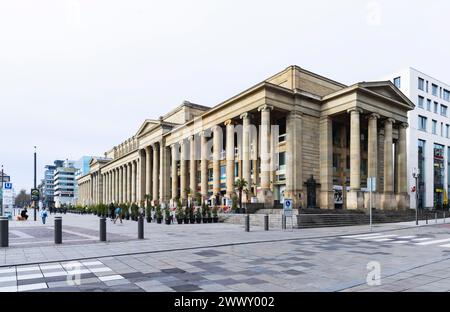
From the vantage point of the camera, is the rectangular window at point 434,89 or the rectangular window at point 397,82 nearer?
the rectangular window at point 397,82

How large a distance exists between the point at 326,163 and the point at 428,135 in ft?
106

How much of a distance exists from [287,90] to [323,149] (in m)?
9.30

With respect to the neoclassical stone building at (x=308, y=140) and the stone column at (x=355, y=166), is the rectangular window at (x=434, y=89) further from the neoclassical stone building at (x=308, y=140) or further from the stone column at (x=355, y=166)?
the stone column at (x=355, y=166)

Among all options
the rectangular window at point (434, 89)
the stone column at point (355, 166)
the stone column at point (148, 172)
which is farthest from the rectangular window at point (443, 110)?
the stone column at point (148, 172)

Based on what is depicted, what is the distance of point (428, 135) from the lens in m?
64.6

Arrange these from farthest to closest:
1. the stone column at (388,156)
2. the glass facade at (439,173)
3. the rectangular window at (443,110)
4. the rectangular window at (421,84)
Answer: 1. the rectangular window at (443,110)
2. the glass facade at (439,173)
3. the rectangular window at (421,84)
4. the stone column at (388,156)

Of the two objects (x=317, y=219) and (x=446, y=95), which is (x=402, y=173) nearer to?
(x=317, y=219)

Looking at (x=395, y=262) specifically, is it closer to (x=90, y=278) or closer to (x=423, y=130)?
(x=90, y=278)

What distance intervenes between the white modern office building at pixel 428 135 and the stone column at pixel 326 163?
24517 mm

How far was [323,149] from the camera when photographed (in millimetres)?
45062

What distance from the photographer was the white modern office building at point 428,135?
61406mm

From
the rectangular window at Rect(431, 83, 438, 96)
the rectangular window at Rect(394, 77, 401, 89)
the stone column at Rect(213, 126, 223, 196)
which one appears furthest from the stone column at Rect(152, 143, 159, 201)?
the rectangular window at Rect(431, 83, 438, 96)

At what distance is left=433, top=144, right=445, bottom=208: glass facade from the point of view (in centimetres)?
6694

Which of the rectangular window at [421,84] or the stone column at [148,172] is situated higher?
the rectangular window at [421,84]
